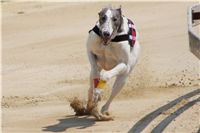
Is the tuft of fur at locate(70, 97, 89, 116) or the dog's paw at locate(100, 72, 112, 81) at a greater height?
the dog's paw at locate(100, 72, 112, 81)

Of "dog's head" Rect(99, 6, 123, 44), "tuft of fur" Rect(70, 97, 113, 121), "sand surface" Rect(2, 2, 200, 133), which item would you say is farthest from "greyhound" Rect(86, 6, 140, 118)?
"sand surface" Rect(2, 2, 200, 133)

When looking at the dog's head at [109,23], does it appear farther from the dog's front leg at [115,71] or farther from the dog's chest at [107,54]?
the dog's front leg at [115,71]

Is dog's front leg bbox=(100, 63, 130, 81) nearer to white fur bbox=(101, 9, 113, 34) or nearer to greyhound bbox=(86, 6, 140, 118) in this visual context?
greyhound bbox=(86, 6, 140, 118)

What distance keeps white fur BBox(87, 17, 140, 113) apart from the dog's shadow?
0.82 ft

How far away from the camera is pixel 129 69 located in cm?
684

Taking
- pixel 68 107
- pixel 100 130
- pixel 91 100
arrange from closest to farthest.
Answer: pixel 100 130
pixel 91 100
pixel 68 107

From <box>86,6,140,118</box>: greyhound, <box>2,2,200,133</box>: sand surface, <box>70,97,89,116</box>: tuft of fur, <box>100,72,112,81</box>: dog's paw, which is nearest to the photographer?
<box>100,72,112,81</box>: dog's paw

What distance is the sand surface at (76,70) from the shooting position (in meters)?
6.96

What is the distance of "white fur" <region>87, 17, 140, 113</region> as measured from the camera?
6.59 meters

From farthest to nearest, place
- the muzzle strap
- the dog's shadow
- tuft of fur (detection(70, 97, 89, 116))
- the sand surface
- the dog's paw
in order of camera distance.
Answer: tuft of fur (detection(70, 97, 89, 116)), the sand surface, the dog's shadow, the muzzle strap, the dog's paw

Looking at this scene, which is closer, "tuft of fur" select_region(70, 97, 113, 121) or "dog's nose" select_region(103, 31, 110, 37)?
"dog's nose" select_region(103, 31, 110, 37)

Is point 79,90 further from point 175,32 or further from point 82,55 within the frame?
point 175,32

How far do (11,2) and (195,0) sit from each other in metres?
6.44

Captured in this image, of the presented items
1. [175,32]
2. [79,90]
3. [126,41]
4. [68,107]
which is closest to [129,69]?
[126,41]
